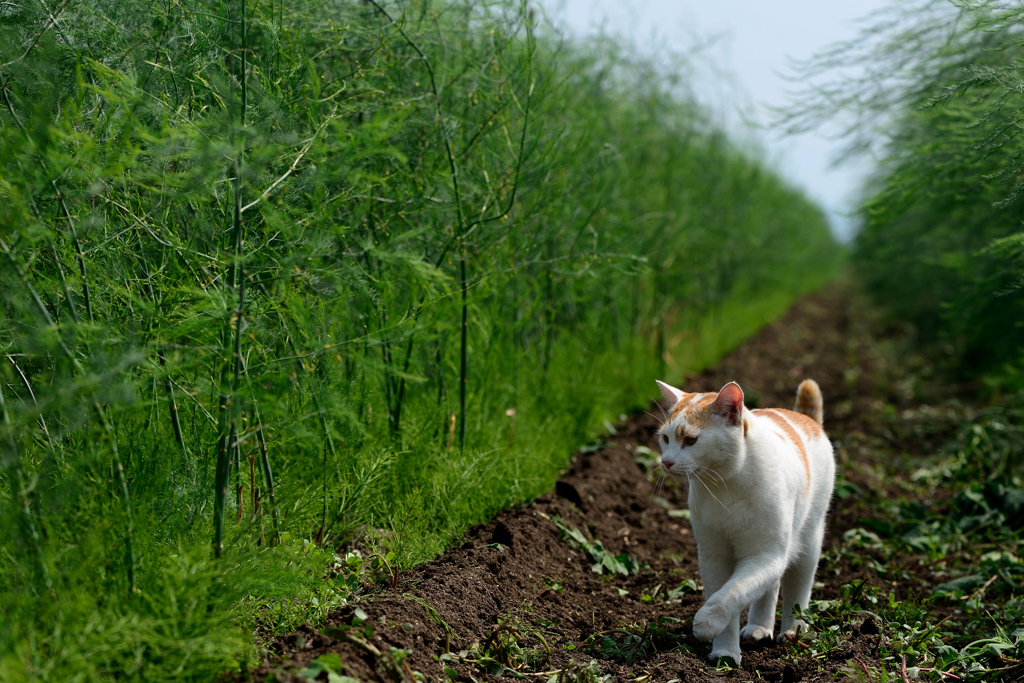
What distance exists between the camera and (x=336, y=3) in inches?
128

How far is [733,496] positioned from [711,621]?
1.44 ft

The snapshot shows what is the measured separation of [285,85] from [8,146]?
3.95ft

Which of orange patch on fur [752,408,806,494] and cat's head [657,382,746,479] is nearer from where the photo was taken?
cat's head [657,382,746,479]

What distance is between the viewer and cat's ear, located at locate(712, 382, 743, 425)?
8.72ft

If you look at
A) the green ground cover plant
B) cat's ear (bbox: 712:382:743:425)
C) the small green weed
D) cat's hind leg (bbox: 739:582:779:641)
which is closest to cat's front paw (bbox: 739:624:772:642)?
cat's hind leg (bbox: 739:582:779:641)

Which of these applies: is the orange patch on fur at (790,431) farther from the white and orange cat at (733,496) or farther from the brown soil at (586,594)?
the brown soil at (586,594)

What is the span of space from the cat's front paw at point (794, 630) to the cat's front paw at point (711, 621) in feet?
2.05

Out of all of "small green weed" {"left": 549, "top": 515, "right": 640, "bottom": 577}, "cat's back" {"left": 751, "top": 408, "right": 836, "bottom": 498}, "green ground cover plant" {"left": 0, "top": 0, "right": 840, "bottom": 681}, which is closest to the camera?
"green ground cover plant" {"left": 0, "top": 0, "right": 840, "bottom": 681}

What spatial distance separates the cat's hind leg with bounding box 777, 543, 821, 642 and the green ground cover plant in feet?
4.03

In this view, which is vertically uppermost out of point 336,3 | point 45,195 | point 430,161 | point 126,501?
point 336,3

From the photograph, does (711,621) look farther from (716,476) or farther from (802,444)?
(802,444)

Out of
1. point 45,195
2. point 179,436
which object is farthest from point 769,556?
point 45,195

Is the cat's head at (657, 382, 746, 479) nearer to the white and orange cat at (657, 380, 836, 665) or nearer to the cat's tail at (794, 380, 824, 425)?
the white and orange cat at (657, 380, 836, 665)

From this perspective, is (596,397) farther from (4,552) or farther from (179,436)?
(4,552)
